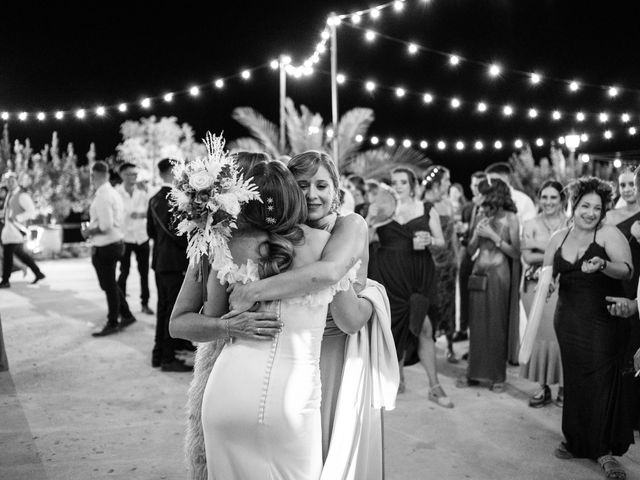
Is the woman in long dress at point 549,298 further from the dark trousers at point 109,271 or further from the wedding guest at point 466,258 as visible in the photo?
the dark trousers at point 109,271

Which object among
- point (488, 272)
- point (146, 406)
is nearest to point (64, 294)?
point (146, 406)

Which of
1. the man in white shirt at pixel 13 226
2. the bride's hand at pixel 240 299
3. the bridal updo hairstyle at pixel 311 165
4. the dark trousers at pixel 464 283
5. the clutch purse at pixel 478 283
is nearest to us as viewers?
the bride's hand at pixel 240 299

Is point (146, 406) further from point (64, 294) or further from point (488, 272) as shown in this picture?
point (64, 294)

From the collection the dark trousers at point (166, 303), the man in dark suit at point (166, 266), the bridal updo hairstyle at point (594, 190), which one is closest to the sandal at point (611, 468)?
the bridal updo hairstyle at point (594, 190)

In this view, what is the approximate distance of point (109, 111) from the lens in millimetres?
15859

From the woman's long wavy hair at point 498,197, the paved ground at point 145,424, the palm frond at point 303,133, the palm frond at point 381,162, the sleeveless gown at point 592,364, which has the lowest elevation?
the paved ground at point 145,424

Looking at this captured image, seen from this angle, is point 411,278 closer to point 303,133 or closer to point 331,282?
point 331,282

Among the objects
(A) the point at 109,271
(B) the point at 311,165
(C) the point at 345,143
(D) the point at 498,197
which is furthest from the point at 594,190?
(C) the point at 345,143

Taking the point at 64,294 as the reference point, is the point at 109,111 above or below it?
above

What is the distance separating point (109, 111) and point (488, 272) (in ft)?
42.2

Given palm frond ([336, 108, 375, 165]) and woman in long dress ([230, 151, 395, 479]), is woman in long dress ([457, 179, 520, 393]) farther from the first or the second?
palm frond ([336, 108, 375, 165])

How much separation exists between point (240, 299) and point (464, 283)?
17.5 feet

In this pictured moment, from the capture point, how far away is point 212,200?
205 cm

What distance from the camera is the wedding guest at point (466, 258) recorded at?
6594 mm
